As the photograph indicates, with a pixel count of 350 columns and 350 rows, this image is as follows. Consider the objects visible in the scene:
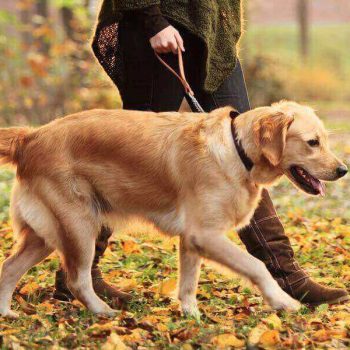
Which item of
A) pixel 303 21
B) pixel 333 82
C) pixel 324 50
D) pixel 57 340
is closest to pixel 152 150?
pixel 57 340

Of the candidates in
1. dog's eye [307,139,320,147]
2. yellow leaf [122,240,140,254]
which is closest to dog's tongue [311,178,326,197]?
dog's eye [307,139,320,147]

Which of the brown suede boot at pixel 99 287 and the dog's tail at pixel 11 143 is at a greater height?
the dog's tail at pixel 11 143

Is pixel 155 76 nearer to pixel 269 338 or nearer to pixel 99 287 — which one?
pixel 99 287

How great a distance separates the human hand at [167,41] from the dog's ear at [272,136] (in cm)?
66

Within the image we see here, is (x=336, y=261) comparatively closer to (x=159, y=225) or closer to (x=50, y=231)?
(x=159, y=225)

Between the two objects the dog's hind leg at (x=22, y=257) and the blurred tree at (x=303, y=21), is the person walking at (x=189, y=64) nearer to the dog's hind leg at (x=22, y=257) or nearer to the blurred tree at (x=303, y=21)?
the dog's hind leg at (x=22, y=257)

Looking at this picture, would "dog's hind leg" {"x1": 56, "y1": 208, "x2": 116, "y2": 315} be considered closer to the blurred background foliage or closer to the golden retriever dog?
the golden retriever dog

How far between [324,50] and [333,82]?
13.0 metres

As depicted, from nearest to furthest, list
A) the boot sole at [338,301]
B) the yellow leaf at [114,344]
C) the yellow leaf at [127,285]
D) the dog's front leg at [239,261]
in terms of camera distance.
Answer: the yellow leaf at [114,344] → the dog's front leg at [239,261] → the boot sole at [338,301] → the yellow leaf at [127,285]

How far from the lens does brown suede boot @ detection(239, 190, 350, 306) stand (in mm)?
4992

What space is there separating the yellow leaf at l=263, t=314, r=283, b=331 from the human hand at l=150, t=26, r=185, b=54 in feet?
5.03

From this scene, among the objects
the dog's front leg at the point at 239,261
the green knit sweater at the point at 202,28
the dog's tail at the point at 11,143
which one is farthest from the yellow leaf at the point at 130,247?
the dog's front leg at the point at 239,261

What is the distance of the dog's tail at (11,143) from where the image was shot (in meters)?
4.70

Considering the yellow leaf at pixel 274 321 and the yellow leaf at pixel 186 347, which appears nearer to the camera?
the yellow leaf at pixel 186 347
